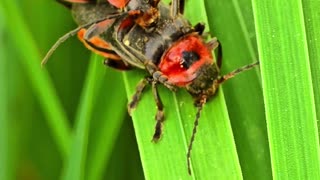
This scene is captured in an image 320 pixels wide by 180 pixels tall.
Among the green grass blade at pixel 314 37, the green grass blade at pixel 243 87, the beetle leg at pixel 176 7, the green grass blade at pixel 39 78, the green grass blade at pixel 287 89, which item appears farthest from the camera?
the green grass blade at pixel 39 78

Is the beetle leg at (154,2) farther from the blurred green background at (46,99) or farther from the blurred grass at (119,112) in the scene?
the blurred green background at (46,99)

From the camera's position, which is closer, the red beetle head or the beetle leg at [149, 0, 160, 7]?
the red beetle head

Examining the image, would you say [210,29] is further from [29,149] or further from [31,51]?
[29,149]

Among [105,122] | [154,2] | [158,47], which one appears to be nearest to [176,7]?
[154,2]

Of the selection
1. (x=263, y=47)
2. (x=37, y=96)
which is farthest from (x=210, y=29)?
(x=37, y=96)

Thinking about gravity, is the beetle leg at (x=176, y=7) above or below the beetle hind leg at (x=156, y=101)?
above

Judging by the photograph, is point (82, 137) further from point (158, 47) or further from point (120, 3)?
point (120, 3)

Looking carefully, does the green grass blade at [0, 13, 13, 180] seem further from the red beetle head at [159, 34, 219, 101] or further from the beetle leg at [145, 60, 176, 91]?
the red beetle head at [159, 34, 219, 101]

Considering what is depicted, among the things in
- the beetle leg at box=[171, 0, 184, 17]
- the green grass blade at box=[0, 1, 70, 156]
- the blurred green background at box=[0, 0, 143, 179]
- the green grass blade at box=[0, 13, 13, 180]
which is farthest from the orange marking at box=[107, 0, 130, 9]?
the green grass blade at box=[0, 13, 13, 180]

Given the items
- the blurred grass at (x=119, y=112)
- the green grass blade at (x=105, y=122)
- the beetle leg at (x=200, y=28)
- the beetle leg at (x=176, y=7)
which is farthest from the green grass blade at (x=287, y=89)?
the green grass blade at (x=105, y=122)
